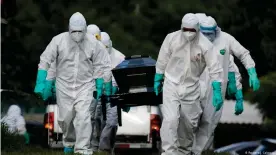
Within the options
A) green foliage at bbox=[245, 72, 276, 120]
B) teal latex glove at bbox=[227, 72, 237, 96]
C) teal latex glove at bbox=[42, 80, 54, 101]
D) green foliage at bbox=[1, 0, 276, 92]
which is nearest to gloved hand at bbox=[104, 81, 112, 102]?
teal latex glove at bbox=[42, 80, 54, 101]

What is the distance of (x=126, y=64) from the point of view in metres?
17.8

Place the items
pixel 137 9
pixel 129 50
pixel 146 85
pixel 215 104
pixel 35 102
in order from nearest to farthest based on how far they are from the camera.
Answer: pixel 215 104
pixel 146 85
pixel 35 102
pixel 129 50
pixel 137 9

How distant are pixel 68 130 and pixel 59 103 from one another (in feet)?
1.32

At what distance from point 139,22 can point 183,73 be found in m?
19.3

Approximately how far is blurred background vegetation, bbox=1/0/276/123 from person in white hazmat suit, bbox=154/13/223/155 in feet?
53.9

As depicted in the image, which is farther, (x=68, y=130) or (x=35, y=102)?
(x=35, y=102)

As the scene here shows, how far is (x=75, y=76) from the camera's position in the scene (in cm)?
1733

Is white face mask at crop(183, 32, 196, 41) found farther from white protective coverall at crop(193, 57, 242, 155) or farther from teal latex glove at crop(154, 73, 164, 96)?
white protective coverall at crop(193, 57, 242, 155)

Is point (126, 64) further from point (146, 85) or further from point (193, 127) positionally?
point (193, 127)

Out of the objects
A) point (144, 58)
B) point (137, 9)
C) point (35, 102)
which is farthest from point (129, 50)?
point (144, 58)

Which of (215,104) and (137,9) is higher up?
(137,9)

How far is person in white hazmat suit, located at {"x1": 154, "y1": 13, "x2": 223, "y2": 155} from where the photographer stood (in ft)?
53.0

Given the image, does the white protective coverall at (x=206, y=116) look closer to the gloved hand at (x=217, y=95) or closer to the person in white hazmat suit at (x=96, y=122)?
the gloved hand at (x=217, y=95)

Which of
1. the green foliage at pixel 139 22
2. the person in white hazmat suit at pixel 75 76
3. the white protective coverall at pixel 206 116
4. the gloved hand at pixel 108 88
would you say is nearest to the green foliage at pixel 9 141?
the person in white hazmat suit at pixel 75 76
